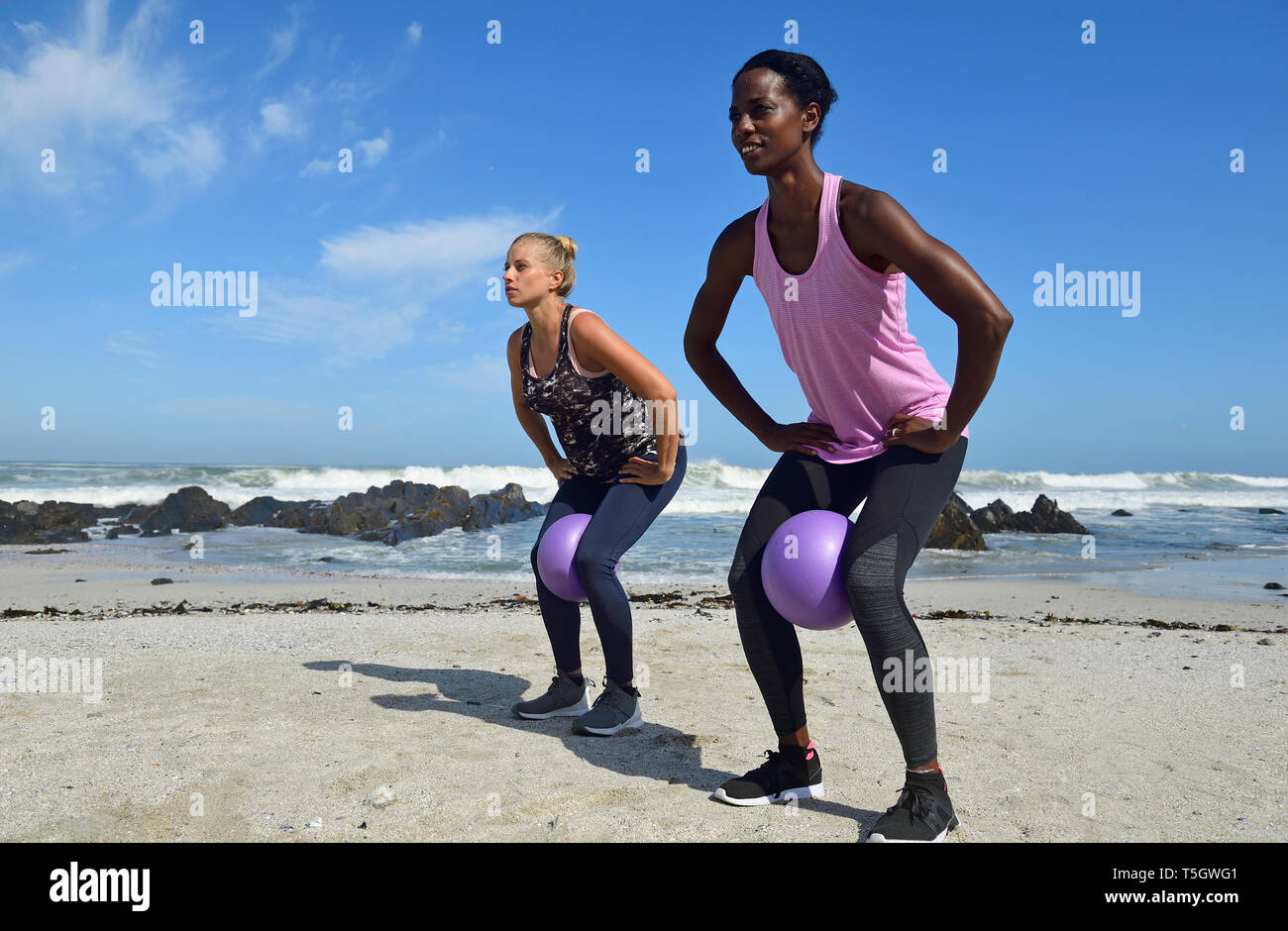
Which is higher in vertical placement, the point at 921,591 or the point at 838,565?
the point at 838,565

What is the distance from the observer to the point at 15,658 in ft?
17.8

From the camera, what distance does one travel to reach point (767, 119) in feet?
9.02

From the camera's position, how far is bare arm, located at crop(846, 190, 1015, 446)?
2.57 metres

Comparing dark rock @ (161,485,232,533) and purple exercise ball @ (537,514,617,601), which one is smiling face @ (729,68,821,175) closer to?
purple exercise ball @ (537,514,617,601)

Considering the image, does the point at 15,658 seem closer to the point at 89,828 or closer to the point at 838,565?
the point at 89,828

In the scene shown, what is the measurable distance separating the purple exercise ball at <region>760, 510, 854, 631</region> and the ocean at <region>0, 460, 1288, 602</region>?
7459 mm

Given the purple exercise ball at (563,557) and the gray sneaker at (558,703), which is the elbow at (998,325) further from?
the gray sneaker at (558,703)

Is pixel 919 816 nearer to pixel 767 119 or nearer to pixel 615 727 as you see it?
pixel 615 727

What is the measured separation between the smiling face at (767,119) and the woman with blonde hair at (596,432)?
1318 millimetres

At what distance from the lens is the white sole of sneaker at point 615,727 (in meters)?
3.96

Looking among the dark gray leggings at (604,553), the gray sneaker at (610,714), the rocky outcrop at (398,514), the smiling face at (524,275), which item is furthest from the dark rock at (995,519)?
the smiling face at (524,275)

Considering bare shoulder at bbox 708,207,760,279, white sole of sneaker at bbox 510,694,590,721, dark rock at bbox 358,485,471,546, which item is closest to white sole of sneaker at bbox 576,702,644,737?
white sole of sneaker at bbox 510,694,590,721
